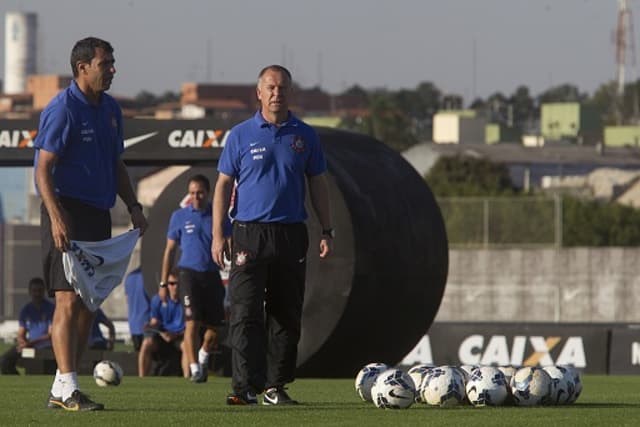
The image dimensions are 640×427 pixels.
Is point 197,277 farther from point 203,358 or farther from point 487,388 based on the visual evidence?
point 487,388

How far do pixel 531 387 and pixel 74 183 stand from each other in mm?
3004

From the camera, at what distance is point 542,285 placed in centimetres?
4925

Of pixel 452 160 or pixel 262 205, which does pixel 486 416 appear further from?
pixel 452 160

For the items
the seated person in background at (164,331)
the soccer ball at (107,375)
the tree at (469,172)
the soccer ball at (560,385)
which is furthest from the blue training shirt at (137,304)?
the tree at (469,172)

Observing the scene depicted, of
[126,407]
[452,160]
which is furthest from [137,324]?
[452,160]

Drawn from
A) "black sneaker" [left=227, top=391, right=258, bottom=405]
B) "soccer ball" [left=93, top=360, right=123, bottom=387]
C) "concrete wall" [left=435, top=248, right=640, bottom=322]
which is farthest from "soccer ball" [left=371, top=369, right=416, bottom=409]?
"concrete wall" [left=435, top=248, right=640, bottom=322]

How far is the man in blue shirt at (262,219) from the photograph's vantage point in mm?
11117

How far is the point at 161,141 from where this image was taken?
20.7 metres

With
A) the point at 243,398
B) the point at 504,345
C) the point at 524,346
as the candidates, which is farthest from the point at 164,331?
the point at 243,398

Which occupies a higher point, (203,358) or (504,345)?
(203,358)

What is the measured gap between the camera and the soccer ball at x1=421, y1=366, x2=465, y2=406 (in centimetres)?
1123

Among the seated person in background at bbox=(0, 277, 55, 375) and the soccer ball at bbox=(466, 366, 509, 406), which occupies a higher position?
the soccer ball at bbox=(466, 366, 509, 406)

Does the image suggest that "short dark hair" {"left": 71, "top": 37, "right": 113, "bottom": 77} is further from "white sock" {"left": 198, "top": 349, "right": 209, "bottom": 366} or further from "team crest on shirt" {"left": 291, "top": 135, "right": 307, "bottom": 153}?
"white sock" {"left": 198, "top": 349, "right": 209, "bottom": 366}

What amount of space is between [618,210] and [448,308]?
732 inches
